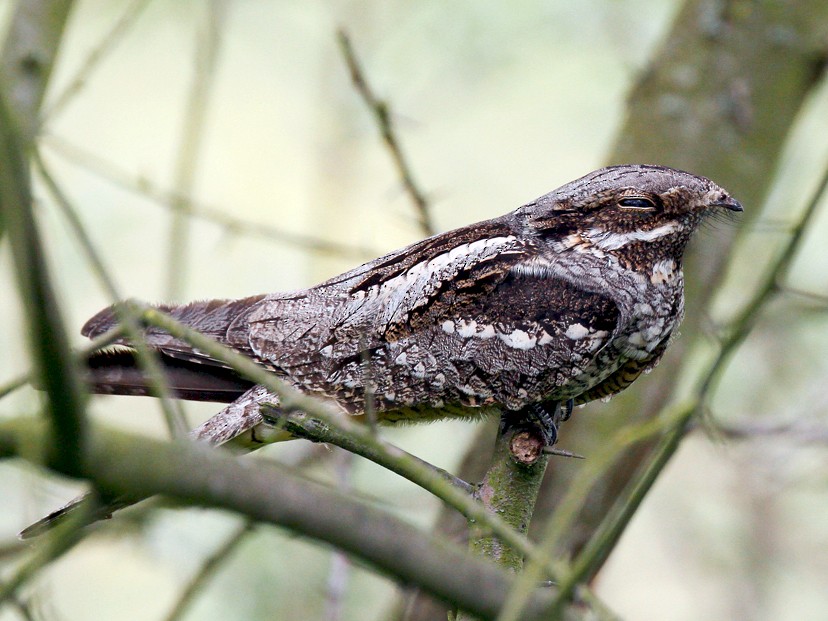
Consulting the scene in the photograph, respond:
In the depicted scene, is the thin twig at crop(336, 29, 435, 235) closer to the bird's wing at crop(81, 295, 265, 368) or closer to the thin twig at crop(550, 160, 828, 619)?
the bird's wing at crop(81, 295, 265, 368)

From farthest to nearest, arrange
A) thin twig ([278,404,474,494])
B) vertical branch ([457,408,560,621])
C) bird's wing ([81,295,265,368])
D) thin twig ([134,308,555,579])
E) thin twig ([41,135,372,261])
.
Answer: thin twig ([41,135,372,261]) < bird's wing ([81,295,265,368]) < vertical branch ([457,408,560,621]) < thin twig ([278,404,474,494]) < thin twig ([134,308,555,579])

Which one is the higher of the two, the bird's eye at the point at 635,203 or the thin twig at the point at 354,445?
the bird's eye at the point at 635,203

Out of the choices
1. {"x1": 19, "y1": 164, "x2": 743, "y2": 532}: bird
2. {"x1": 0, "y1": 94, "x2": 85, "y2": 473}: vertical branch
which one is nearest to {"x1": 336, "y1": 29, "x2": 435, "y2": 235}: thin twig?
{"x1": 19, "y1": 164, "x2": 743, "y2": 532}: bird

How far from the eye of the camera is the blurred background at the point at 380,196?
6482mm

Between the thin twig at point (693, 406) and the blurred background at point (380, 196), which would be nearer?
the thin twig at point (693, 406)

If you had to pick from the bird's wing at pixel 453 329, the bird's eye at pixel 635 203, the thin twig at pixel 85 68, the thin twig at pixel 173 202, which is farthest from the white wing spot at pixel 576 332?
the thin twig at pixel 85 68

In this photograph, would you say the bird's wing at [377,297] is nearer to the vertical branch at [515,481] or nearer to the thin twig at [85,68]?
the vertical branch at [515,481]

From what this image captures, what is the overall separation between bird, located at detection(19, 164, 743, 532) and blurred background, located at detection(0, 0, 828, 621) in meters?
3.13

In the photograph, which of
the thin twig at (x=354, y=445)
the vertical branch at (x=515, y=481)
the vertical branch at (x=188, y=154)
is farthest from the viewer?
the vertical branch at (x=188, y=154)

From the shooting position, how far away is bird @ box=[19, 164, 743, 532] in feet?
8.47

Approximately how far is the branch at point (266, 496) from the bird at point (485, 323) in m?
1.37

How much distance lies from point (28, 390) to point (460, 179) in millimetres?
5740

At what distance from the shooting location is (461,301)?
2.66 meters

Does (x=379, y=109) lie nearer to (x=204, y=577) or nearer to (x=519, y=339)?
(x=519, y=339)
